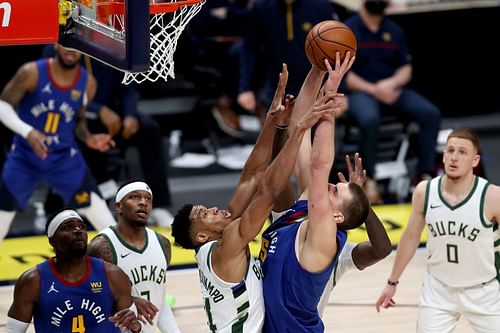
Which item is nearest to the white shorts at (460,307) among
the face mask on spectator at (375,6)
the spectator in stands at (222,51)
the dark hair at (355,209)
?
the dark hair at (355,209)

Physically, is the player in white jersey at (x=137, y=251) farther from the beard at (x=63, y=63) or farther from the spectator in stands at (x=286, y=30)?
the spectator in stands at (x=286, y=30)

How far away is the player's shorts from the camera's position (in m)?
9.47

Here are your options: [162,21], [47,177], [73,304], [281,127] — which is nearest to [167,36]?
[162,21]

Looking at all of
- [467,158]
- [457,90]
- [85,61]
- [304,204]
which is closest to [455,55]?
[457,90]

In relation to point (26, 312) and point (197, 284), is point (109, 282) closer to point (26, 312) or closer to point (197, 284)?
point (26, 312)

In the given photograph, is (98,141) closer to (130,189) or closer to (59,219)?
(130,189)

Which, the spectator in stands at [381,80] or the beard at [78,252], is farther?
the spectator in stands at [381,80]

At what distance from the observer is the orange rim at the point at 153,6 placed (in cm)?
584

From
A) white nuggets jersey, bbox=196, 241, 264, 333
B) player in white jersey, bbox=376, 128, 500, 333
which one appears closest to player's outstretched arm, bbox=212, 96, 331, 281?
white nuggets jersey, bbox=196, 241, 264, 333

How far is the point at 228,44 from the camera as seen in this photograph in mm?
12914

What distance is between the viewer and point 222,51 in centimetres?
1284

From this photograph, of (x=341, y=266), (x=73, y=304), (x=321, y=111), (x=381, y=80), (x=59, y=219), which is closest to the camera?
(x=321, y=111)

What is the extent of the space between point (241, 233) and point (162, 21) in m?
1.28

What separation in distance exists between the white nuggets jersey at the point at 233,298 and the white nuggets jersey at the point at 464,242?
4.51 feet
